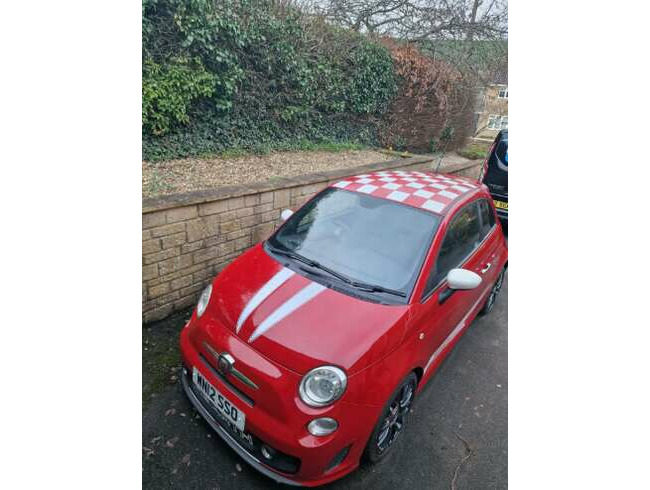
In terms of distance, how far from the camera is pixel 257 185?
13.4 ft

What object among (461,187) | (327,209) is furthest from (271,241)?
(461,187)

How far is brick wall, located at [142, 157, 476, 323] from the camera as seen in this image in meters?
3.25

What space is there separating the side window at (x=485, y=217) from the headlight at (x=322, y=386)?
2.31 metres

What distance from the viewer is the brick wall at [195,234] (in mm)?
3250

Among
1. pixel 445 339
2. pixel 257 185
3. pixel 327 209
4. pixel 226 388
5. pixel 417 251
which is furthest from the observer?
pixel 257 185

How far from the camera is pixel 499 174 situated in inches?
248

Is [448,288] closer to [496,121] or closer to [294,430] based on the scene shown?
[294,430]

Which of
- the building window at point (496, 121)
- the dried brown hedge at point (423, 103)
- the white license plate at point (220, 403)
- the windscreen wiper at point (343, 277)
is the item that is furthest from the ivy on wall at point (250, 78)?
the building window at point (496, 121)

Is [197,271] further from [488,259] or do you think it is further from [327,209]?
[488,259]

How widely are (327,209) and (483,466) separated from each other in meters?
2.20

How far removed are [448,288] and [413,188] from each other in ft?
3.21

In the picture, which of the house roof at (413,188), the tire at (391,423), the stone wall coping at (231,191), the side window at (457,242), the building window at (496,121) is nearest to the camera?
the tire at (391,423)

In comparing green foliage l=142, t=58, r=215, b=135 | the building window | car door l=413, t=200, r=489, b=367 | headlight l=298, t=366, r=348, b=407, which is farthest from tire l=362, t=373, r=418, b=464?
the building window

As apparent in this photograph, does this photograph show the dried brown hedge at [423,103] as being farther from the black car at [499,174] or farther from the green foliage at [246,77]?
the black car at [499,174]
